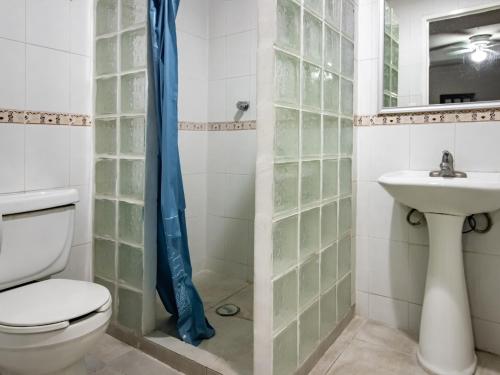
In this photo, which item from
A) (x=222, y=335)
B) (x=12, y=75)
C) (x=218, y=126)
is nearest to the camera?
(x=12, y=75)

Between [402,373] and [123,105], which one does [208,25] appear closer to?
[123,105]

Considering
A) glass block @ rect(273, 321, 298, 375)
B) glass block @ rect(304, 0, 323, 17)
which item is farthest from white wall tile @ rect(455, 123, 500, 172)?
glass block @ rect(273, 321, 298, 375)

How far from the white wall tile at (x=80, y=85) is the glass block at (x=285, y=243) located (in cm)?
123

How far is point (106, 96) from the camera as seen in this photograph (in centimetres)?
184

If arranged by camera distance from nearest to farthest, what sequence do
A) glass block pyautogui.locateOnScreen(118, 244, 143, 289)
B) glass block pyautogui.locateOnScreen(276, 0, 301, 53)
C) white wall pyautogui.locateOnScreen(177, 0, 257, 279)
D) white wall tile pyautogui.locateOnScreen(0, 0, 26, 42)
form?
glass block pyautogui.locateOnScreen(276, 0, 301, 53) → white wall tile pyautogui.locateOnScreen(0, 0, 26, 42) → glass block pyautogui.locateOnScreen(118, 244, 143, 289) → white wall pyautogui.locateOnScreen(177, 0, 257, 279)

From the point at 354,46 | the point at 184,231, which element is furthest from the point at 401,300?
the point at 354,46

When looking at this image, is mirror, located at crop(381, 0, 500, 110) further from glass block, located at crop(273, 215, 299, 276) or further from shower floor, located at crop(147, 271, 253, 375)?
shower floor, located at crop(147, 271, 253, 375)

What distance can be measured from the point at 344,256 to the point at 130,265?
1083 millimetres

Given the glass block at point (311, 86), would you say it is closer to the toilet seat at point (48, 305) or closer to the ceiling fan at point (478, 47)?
the ceiling fan at point (478, 47)

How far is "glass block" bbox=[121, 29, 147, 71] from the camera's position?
65.8 inches

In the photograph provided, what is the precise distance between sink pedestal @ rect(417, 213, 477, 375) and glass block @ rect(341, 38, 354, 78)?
803mm

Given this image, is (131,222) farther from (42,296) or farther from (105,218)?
(42,296)

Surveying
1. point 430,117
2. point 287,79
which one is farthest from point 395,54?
point 287,79

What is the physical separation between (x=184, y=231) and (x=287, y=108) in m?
0.83
